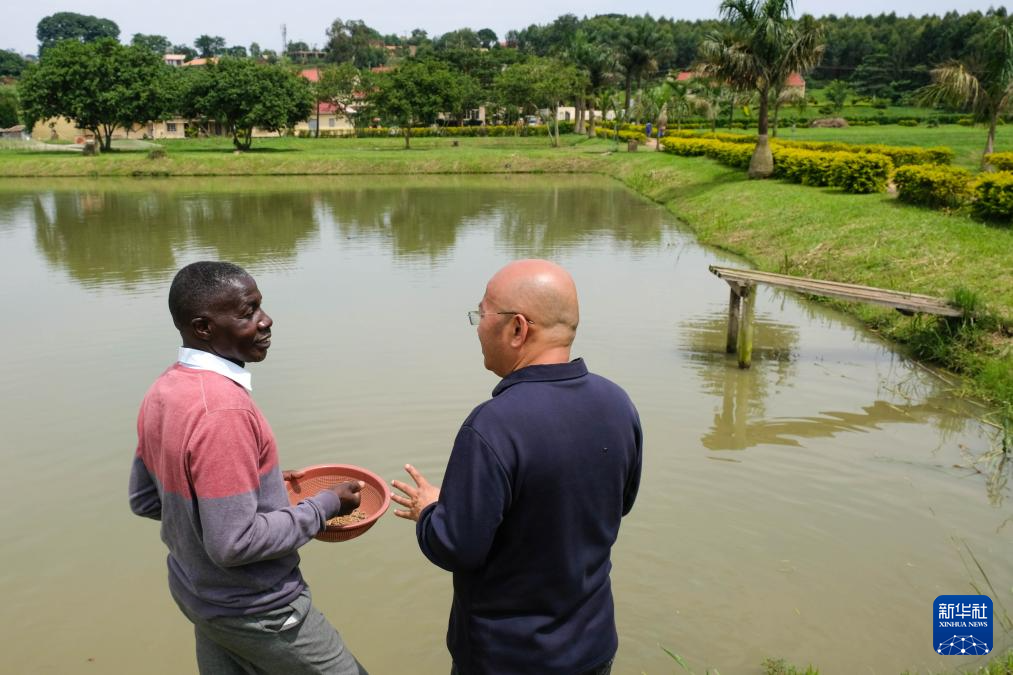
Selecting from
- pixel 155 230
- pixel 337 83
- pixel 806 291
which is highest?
pixel 337 83

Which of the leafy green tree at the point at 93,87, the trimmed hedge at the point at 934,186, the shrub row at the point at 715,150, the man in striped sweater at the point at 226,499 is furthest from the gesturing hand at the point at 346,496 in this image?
the leafy green tree at the point at 93,87

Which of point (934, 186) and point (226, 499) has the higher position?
point (934, 186)

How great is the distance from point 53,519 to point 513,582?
4.74m

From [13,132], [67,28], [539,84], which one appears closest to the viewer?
[539,84]

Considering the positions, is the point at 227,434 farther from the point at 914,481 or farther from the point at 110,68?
the point at 110,68

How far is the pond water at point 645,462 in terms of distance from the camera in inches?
174

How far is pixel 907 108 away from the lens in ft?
223

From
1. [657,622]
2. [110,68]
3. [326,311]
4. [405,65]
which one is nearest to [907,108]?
[405,65]

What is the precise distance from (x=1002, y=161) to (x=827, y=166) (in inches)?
148

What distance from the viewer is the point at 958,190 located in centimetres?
1446

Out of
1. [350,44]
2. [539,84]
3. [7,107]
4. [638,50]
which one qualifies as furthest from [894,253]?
[350,44]

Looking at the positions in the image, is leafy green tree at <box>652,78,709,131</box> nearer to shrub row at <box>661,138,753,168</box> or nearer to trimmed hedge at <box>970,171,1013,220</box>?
shrub row at <box>661,138,753,168</box>

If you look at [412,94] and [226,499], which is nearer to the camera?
[226,499]

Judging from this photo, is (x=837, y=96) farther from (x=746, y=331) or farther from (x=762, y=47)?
(x=746, y=331)
